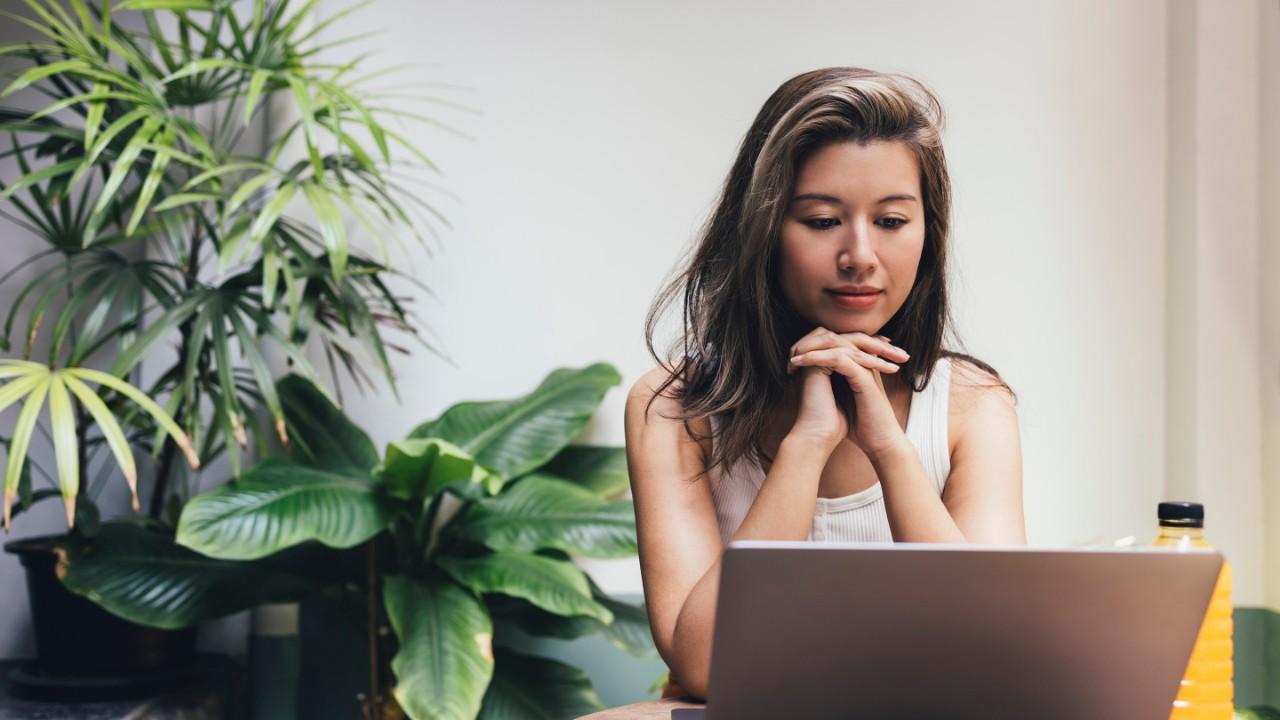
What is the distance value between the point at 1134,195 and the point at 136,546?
240cm

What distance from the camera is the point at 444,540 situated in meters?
2.47

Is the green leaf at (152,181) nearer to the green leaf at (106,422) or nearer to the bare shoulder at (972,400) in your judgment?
the green leaf at (106,422)

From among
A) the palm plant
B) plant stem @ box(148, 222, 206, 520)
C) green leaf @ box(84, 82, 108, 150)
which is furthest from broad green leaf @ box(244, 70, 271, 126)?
plant stem @ box(148, 222, 206, 520)

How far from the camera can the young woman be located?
120 cm

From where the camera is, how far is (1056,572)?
2.35 feet

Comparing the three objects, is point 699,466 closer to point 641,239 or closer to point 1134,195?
point 641,239

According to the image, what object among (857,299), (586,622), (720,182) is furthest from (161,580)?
(857,299)

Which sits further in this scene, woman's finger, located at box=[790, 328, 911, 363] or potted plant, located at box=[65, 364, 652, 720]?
potted plant, located at box=[65, 364, 652, 720]

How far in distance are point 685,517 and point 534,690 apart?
1271 mm

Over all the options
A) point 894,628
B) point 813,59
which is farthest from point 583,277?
point 894,628

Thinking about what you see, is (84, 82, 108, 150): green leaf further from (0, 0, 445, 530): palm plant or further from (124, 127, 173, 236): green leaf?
(124, 127, 173, 236): green leaf

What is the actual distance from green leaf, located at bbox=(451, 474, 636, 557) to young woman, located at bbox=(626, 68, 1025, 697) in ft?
3.32

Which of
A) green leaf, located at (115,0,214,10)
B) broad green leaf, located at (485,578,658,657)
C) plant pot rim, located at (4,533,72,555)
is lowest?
broad green leaf, located at (485,578,658,657)

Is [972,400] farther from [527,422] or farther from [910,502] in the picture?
[527,422]
